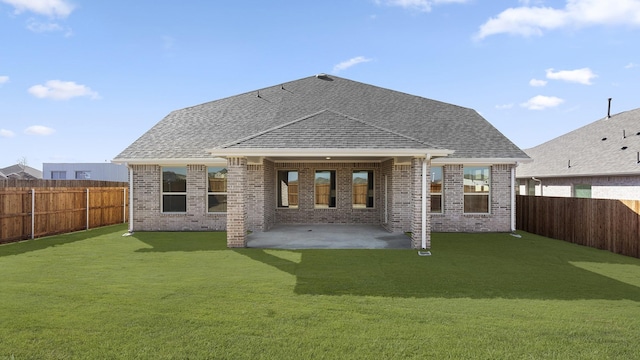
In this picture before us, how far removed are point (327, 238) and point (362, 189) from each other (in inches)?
189

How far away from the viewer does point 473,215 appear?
15180 millimetres

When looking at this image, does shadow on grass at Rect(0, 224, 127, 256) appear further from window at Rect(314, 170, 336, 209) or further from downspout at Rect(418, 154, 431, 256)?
downspout at Rect(418, 154, 431, 256)

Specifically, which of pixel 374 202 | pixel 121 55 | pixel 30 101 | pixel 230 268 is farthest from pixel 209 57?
pixel 30 101

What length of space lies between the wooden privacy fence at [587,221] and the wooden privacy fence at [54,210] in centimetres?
1912

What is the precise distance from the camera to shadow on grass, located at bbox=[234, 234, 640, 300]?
6.80 metres

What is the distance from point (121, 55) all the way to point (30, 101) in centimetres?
1277

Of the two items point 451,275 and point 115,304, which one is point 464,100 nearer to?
point 451,275

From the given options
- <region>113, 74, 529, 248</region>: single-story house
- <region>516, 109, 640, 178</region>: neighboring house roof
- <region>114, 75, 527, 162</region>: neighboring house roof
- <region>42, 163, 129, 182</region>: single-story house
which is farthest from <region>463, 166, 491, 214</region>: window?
<region>42, 163, 129, 182</region>: single-story house

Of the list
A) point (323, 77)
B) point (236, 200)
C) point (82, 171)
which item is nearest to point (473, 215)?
point (236, 200)

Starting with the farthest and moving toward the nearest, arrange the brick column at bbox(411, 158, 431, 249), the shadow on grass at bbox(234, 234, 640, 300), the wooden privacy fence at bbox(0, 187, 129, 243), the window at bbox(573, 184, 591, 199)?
the window at bbox(573, 184, 591, 199)
the wooden privacy fence at bbox(0, 187, 129, 243)
the brick column at bbox(411, 158, 431, 249)
the shadow on grass at bbox(234, 234, 640, 300)

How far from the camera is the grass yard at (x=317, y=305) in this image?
4.48 meters

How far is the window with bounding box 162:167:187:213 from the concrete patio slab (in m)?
3.59

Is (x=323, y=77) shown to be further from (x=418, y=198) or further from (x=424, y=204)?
(x=424, y=204)

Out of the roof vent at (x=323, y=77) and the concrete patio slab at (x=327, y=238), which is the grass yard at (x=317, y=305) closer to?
the concrete patio slab at (x=327, y=238)
